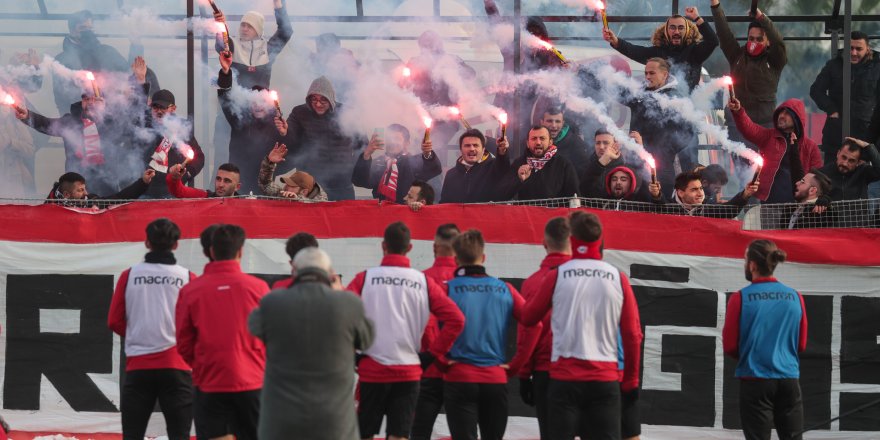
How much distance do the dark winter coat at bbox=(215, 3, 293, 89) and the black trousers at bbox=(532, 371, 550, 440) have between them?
16.9 ft

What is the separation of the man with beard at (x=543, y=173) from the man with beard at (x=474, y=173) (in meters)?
0.23

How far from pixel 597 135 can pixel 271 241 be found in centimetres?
288

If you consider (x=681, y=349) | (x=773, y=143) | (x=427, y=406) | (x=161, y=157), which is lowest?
(x=427, y=406)

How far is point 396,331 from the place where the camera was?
7.05 meters

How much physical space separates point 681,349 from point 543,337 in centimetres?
172

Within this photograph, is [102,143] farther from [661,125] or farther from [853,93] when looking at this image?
[853,93]

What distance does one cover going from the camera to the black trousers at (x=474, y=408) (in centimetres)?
719

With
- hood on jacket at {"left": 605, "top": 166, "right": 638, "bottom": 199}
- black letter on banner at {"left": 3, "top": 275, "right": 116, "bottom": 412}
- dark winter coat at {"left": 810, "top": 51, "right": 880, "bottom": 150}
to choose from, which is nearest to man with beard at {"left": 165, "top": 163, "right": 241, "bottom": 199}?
black letter on banner at {"left": 3, "top": 275, "right": 116, "bottom": 412}

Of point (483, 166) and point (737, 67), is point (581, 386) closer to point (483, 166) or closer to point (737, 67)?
point (483, 166)

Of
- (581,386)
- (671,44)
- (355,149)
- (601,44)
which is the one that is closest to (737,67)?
(671,44)

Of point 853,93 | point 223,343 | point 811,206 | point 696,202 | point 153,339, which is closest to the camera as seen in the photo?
point 223,343

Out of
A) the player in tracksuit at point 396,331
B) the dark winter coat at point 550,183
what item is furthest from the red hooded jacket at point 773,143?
the player in tracksuit at point 396,331

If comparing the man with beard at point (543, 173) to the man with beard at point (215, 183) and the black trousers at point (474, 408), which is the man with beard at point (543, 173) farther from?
the black trousers at point (474, 408)

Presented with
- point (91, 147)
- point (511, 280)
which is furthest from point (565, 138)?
point (91, 147)
